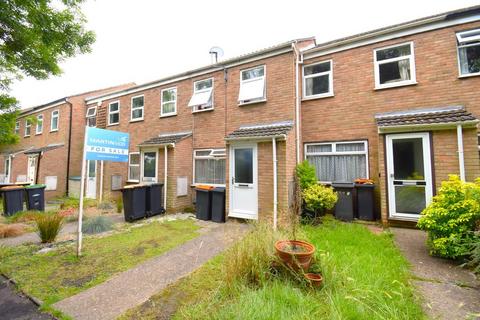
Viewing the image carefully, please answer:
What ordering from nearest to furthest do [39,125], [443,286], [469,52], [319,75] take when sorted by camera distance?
[443,286] < [469,52] < [319,75] < [39,125]

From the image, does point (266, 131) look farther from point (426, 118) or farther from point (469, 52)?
point (469, 52)

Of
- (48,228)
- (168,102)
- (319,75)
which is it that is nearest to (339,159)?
(319,75)

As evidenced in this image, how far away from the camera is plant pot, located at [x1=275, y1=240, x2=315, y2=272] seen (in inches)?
124

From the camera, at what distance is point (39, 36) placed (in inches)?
244

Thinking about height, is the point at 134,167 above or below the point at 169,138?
below

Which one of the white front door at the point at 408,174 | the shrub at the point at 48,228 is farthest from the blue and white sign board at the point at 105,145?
the white front door at the point at 408,174

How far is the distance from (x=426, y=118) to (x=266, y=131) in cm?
437

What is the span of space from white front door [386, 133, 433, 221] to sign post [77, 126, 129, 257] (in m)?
7.21

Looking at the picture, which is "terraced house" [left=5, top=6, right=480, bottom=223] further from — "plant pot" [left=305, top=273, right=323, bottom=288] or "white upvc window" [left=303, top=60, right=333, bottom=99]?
"plant pot" [left=305, top=273, right=323, bottom=288]

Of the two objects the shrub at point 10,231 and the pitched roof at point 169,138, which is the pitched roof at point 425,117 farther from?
the shrub at point 10,231

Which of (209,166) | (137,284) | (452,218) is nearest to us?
(137,284)

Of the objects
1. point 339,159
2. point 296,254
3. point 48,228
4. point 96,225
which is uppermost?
point 339,159

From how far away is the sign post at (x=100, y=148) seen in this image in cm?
483

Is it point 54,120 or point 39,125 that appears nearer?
point 54,120
